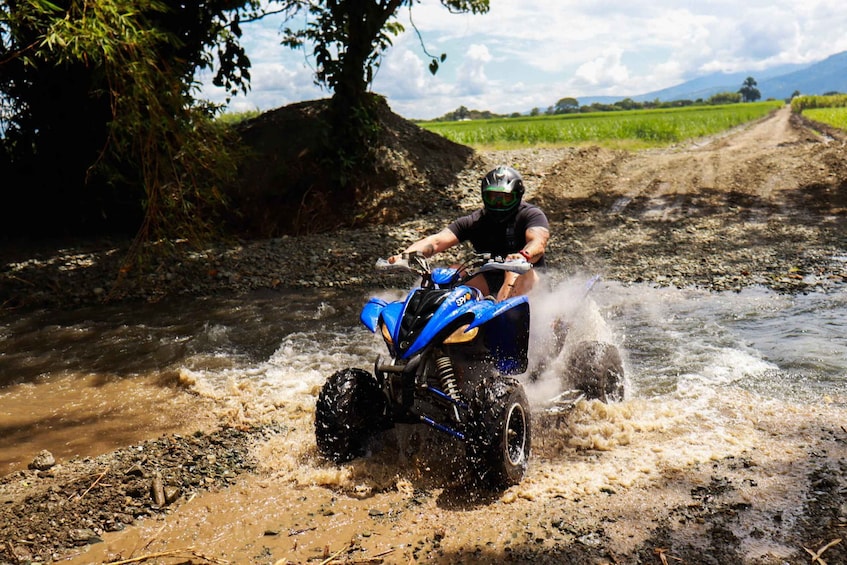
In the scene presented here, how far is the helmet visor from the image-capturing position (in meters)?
5.62

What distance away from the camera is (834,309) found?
825cm

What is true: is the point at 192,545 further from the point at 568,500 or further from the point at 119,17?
the point at 119,17

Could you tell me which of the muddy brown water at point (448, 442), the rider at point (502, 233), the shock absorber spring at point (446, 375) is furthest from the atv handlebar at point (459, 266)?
the muddy brown water at point (448, 442)

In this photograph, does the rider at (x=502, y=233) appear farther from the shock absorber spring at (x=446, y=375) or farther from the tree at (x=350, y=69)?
the tree at (x=350, y=69)

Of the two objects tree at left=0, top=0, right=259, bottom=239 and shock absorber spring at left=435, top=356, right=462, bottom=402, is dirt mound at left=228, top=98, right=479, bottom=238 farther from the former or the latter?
shock absorber spring at left=435, top=356, right=462, bottom=402

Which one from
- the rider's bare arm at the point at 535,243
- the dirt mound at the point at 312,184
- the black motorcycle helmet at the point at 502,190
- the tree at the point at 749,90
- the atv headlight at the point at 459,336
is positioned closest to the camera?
the atv headlight at the point at 459,336

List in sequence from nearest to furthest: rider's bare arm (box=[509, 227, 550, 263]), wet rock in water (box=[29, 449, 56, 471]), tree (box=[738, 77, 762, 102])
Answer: wet rock in water (box=[29, 449, 56, 471])
rider's bare arm (box=[509, 227, 550, 263])
tree (box=[738, 77, 762, 102])

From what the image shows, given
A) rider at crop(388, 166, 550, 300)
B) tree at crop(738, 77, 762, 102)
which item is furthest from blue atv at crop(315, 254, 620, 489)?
tree at crop(738, 77, 762, 102)

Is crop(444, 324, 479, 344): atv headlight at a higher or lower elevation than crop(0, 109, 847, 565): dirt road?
higher

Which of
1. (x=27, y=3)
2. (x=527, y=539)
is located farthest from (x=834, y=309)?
(x=27, y=3)

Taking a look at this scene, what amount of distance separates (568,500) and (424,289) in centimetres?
162

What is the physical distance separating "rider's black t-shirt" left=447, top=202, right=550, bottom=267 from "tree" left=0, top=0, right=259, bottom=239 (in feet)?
16.5

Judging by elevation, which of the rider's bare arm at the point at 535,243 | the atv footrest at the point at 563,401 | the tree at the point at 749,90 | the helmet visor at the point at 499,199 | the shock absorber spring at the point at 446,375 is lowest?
the atv footrest at the point at 563,401

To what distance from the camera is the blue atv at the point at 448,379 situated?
14.0 feet
